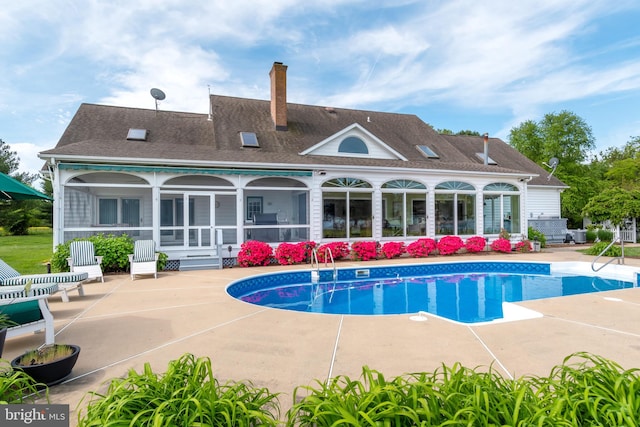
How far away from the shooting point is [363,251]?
13727mm

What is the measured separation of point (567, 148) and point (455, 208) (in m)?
24.4

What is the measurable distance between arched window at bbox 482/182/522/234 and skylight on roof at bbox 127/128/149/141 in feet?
52.1

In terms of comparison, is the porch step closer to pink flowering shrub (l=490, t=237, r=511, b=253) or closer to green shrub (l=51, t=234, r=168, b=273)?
green shrub (l=51, t=234, r=168, b=273)

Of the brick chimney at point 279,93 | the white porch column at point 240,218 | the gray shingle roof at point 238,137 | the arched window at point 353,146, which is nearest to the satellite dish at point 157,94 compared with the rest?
the gray shingle roof at point 238,137

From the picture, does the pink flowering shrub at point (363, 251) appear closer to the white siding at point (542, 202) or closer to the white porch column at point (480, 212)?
the white porch column at point (480, 212)

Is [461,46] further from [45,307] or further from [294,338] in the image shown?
[45,307]

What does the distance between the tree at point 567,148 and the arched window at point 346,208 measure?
21.8m

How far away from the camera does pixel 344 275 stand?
11.8m

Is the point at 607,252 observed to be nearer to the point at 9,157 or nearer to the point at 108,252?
the point at 108,252

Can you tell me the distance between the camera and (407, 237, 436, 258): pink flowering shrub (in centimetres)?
1475

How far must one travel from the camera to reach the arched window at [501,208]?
1688 centimetres

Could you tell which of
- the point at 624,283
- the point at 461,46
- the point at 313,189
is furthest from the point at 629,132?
the point at 313,189

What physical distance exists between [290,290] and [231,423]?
8329mm

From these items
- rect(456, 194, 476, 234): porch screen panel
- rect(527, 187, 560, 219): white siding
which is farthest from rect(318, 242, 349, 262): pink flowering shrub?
rect(527, 187, 560, 219): white siding
